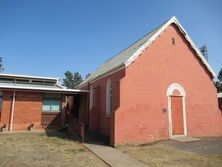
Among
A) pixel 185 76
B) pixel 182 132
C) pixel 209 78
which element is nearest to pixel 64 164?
pixel 182 132

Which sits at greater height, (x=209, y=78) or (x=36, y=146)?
(x=209, y=78)

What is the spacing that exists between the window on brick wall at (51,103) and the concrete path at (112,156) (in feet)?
26.3

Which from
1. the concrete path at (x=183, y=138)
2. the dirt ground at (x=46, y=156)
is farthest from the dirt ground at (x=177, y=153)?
the dirt ground at (x=46, y=156)

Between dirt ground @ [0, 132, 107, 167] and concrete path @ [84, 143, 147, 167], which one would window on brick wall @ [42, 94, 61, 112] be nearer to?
dirt ground @ [0, 132, 107, 167]

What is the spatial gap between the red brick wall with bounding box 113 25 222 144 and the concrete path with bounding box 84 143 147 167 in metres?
1.13

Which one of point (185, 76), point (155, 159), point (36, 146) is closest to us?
point (155, 159)

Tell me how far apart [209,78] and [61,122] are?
1325 cm

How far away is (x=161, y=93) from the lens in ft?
45.3

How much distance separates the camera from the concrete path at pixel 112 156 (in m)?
7.98

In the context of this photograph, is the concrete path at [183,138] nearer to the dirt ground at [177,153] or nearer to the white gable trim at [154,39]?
the dirt ground at [177,153]

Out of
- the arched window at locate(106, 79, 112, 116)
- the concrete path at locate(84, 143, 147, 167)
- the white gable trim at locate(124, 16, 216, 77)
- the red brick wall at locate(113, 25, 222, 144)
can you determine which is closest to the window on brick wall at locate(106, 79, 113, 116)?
the arched window at locate(106, 79, 112, 116)

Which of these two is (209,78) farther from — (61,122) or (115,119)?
(61,122)

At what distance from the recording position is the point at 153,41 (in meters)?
14.1

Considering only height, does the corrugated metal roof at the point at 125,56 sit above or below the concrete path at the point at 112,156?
Answer: above
